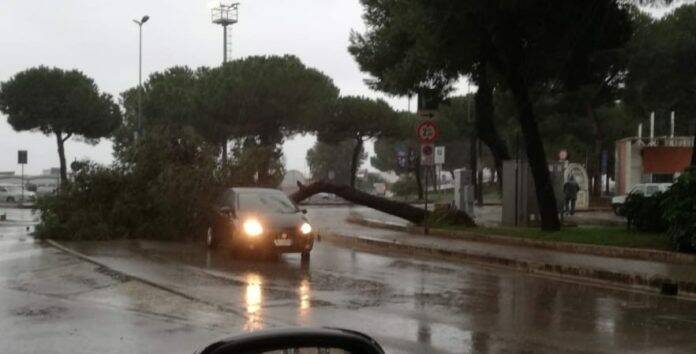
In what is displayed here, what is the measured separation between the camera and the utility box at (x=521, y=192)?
23656mm

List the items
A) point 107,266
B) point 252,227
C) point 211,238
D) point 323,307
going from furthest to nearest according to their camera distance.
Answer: point 211,238, point 252,227, point 107,266, point 323,307

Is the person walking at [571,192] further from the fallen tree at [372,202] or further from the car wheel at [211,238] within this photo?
the car wheel at [211,238]

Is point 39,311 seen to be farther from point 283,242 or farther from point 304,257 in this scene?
point 304,257

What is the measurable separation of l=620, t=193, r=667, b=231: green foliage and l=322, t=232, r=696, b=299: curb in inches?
207

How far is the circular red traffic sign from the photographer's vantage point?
21453 mm

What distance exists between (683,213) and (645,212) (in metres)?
3.34

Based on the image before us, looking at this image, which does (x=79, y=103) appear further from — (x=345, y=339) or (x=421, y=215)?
(x=345, y=339)

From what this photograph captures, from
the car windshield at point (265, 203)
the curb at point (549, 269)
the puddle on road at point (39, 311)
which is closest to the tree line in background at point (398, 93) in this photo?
the car windshield at point (265, 203)

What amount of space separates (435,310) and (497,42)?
472 inches

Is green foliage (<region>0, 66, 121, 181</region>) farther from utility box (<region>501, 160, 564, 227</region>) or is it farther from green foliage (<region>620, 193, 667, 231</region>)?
green foliage (<region>620, 193, 667, 231</region>)

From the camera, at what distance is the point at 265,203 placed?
1784 cm

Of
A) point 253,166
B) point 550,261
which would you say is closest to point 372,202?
point 253,166

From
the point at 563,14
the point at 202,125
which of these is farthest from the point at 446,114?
the point at 563,14

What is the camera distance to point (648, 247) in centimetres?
1750
